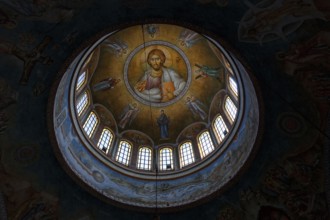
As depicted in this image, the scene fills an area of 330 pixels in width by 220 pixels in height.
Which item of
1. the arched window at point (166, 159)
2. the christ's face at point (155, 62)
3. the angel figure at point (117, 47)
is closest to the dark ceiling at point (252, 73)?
the arched window at point (166, 159)

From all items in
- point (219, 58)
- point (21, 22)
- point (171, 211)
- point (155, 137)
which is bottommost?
point (171, 211)

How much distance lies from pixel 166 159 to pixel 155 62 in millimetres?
5894

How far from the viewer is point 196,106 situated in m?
19.7

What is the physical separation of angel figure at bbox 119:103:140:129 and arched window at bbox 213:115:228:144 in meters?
4.97

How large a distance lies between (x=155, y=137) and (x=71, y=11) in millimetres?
10316

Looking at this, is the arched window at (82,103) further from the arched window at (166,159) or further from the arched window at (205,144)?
the arched window at (205,144)

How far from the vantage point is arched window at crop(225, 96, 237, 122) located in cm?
1648

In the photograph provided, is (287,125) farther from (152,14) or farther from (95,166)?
(95,166)

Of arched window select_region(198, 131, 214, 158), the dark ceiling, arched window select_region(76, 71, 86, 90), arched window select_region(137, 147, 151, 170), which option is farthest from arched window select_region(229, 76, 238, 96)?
arched window select_region(76, 71, 86, 90)

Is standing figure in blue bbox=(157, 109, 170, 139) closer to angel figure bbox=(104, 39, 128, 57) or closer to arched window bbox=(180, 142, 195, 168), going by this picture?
arched window bbox=(180, 142, 195, 168)

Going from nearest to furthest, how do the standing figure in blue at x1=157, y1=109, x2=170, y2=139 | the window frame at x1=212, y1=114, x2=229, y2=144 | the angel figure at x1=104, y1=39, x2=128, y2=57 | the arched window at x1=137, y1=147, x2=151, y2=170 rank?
the window frame at x1=212, y1=114, x2=229, y2=144 < the arched window at x1=137, y1=147, x2=151, y2=170 < the angel figure at x1=104, y1=39, x2=128, y2=57 < the standing figure in blue at x1=157, y1=109, x2=170, y2=139

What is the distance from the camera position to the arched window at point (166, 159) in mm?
17875

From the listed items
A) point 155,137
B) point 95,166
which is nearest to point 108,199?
point 95,166

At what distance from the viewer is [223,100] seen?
1798cm
